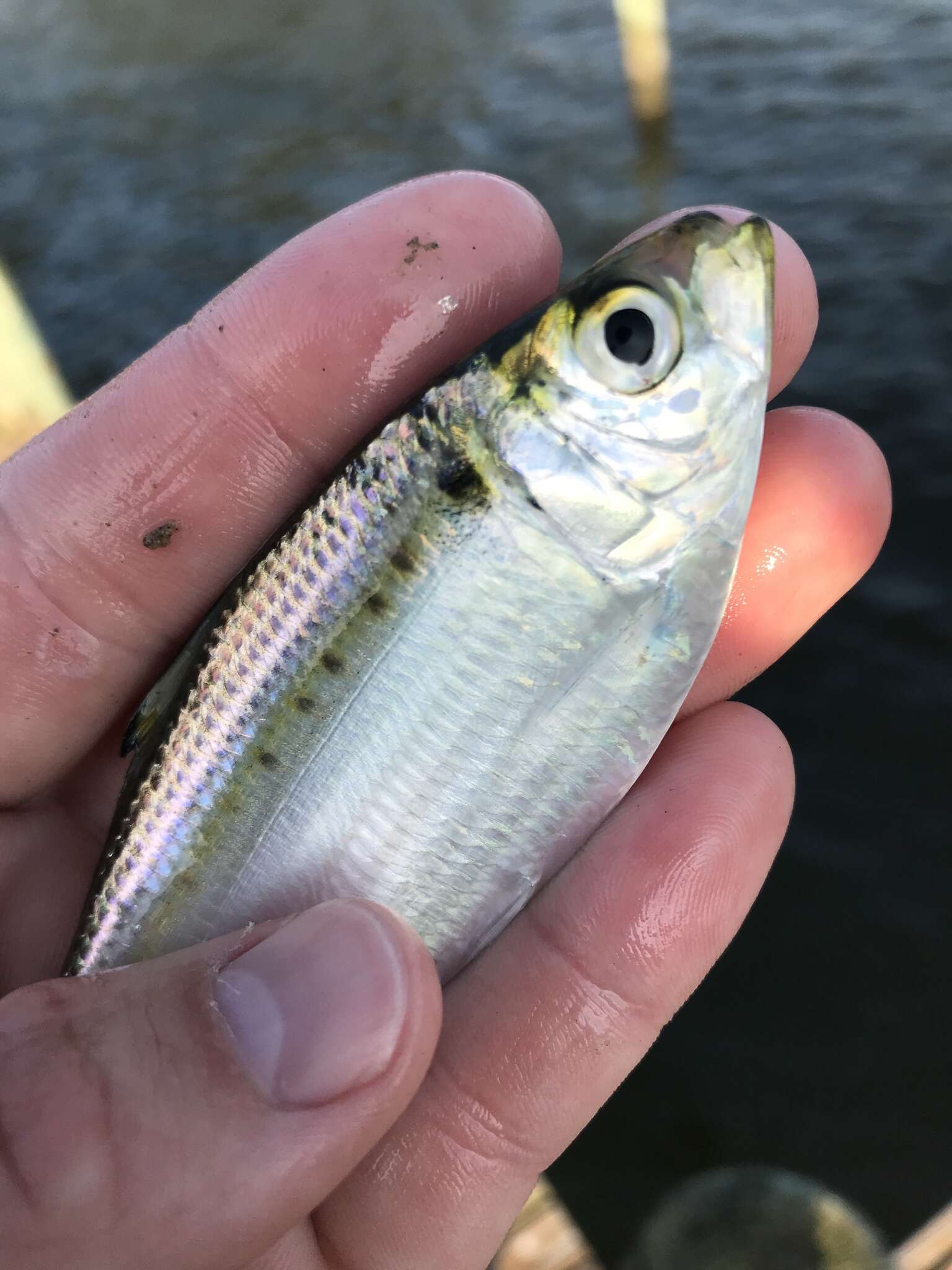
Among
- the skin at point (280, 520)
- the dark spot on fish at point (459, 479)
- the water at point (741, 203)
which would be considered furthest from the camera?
the water at point (741, 203)

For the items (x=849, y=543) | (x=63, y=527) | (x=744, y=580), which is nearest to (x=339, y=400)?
(x=63, y=527)

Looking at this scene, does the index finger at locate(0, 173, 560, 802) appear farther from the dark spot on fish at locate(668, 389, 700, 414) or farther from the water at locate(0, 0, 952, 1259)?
the water at locate(0, 0, 952, 1259)

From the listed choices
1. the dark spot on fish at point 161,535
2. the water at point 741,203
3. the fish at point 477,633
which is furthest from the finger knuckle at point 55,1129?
the water at point 741,203

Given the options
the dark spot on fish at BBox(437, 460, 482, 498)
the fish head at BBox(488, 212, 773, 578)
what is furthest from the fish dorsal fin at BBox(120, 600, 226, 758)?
the fish head at BBox(488, 212, 773, 578)

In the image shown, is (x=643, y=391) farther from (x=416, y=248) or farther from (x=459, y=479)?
(x=416, y=248)

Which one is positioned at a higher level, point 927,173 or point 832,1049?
point 927,173

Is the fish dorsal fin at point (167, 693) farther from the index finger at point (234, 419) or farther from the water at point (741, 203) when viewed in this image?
the water at point (741, 203)

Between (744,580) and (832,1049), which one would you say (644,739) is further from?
(832,1049)
